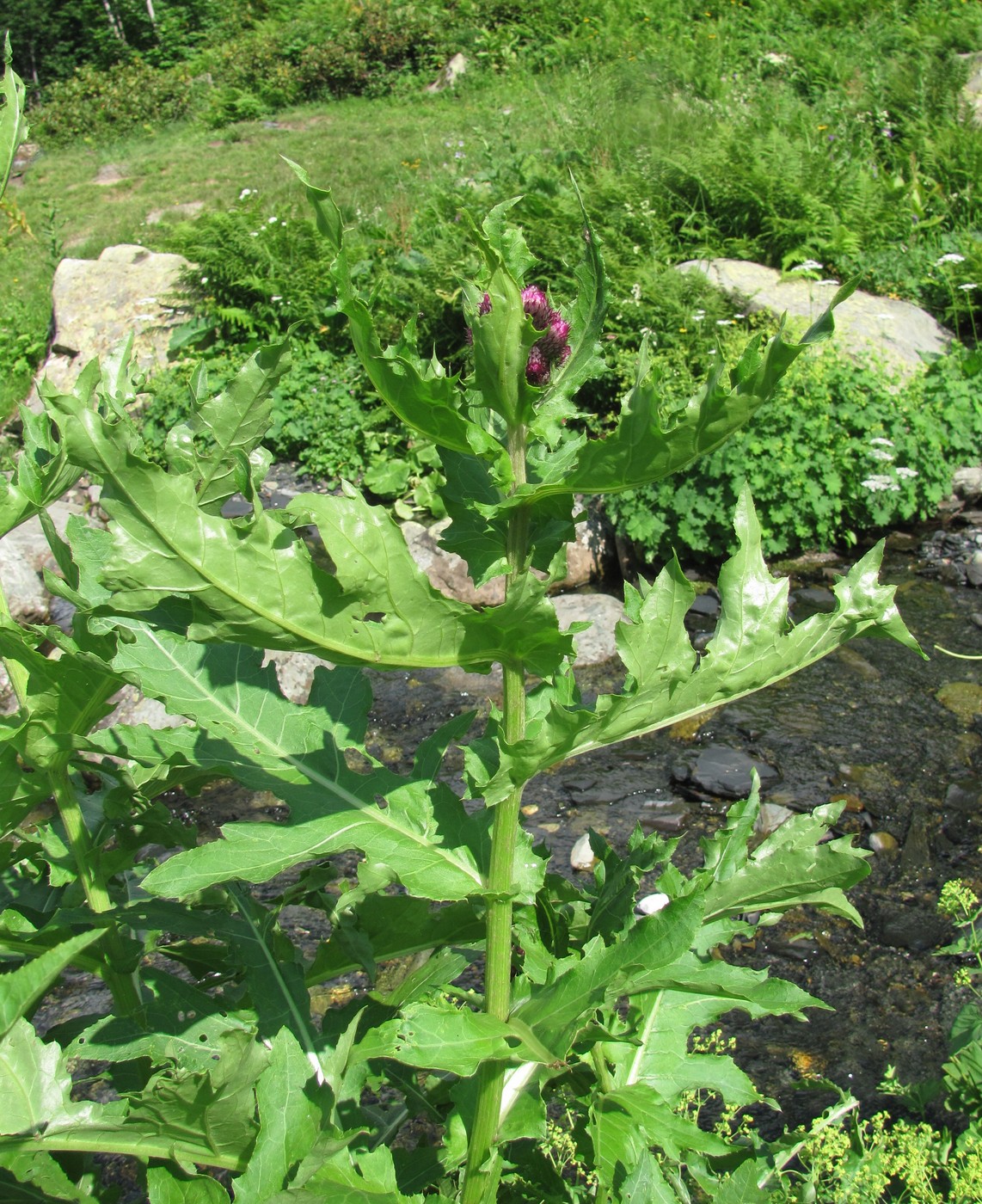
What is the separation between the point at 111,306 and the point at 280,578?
1022 centimetres

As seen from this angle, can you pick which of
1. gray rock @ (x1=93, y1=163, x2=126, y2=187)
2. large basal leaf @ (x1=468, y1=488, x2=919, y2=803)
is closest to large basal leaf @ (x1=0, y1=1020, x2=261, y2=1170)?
→ large basal leaf @ (x1=468, y1=488, x2=919, y2=803)

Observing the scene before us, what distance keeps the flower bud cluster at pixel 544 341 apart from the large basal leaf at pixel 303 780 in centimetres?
42

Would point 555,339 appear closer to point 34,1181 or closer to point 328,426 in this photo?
point 34,1181

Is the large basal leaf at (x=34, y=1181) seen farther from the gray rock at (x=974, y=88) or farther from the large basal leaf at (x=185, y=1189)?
the gray rock at (x=974, y=88)

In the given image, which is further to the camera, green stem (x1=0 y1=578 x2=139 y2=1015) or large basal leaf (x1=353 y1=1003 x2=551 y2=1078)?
green stem (x1=0 y1=578 x2=139 y2=1015)

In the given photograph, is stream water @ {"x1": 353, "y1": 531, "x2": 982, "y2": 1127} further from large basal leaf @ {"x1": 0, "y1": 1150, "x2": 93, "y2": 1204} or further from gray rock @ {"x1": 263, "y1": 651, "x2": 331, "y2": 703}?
large basal leaf @ {"x1": 0, "y1": 1150, "x2": 93, "y2": 1204}

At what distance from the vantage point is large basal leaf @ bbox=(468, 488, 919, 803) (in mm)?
953

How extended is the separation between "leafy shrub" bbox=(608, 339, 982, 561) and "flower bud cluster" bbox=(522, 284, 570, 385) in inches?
197

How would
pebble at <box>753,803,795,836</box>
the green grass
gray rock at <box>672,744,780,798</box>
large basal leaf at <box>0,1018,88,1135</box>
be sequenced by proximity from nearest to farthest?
large basal leaf at <box>0,1018,88,1135</box>
pebble at <box>753,803,795,836</box>
gray rock at <box>672,744,780,798</box>
the green grass

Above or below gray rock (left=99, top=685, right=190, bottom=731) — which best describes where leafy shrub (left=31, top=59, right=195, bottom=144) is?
above

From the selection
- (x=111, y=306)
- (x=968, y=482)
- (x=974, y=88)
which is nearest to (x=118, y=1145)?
(x=968, y=482)

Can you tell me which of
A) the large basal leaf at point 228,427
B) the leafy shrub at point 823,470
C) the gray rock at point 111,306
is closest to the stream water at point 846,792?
the leafy shrub at point 823,470

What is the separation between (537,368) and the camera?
1061 mm

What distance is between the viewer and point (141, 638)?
1146mm
